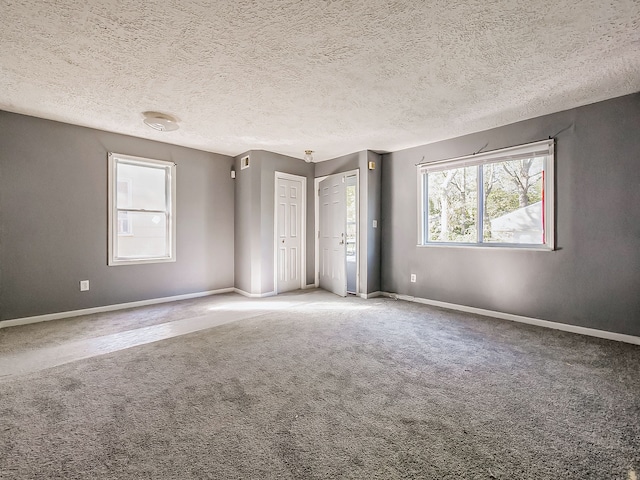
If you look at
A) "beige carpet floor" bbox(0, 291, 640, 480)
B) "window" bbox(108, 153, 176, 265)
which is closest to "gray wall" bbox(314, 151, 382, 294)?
"beige carpet floor" bbox(0, 291, 640, 480)

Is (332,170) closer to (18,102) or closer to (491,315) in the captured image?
(491,315)

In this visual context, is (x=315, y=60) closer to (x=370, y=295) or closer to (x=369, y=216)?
(x=369, y=216)

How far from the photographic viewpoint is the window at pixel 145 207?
422cm

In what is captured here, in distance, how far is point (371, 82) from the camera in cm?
270

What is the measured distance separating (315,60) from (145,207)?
11.4 ft

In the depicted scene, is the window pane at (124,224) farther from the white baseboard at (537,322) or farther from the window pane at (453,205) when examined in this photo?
the window pane at (453,205)

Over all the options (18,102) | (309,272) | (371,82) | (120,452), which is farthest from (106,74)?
(309,272)

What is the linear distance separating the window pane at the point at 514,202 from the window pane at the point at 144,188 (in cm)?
475

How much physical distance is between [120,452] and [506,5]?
326 centimetres

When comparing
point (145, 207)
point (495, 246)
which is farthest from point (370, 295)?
point (145, 207)

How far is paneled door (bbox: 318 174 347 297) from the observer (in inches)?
200

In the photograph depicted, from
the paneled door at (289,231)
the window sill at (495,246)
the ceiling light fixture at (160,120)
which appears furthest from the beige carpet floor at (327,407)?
the ceiling light fixture at (160,120)

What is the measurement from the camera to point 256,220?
497 centimetres

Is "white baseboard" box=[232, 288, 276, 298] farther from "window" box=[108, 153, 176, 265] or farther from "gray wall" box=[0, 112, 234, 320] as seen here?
"window" box=[108, 153, 176, 265]
